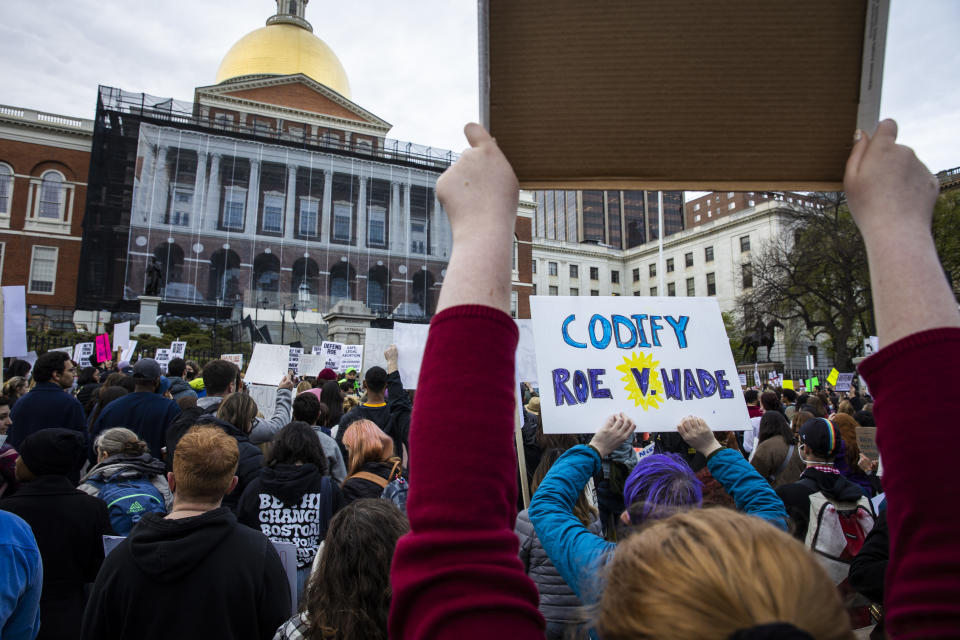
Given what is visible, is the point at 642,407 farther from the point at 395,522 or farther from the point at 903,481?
the point at 903,481

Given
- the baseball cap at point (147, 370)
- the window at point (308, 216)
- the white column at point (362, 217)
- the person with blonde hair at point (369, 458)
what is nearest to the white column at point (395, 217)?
the white column at point (362, 217)

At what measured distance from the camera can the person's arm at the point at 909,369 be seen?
704 mm

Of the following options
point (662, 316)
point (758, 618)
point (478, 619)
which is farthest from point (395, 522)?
point (758, 618)

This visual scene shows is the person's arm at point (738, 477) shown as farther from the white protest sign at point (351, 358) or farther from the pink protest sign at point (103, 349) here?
the pink protest sign at point (103, 349)

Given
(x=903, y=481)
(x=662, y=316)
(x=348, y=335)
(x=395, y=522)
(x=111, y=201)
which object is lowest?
(x=395, y=522)

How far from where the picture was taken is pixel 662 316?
8.21 feet

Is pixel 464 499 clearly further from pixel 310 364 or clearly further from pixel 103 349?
pixel 103 349

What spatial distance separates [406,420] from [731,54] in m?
3.96

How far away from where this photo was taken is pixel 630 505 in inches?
91.4

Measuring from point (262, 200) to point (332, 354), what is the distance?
105 feet

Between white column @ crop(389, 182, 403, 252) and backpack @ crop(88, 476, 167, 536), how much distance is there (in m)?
39.8

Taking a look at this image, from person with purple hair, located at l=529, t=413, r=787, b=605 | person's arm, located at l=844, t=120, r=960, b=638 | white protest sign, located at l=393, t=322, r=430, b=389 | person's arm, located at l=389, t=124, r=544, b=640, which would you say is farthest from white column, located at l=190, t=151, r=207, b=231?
person's arm, located at l=844, t=120, r=960, b=638

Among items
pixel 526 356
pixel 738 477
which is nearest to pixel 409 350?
pixel 526 356

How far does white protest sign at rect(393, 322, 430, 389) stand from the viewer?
215 inches
